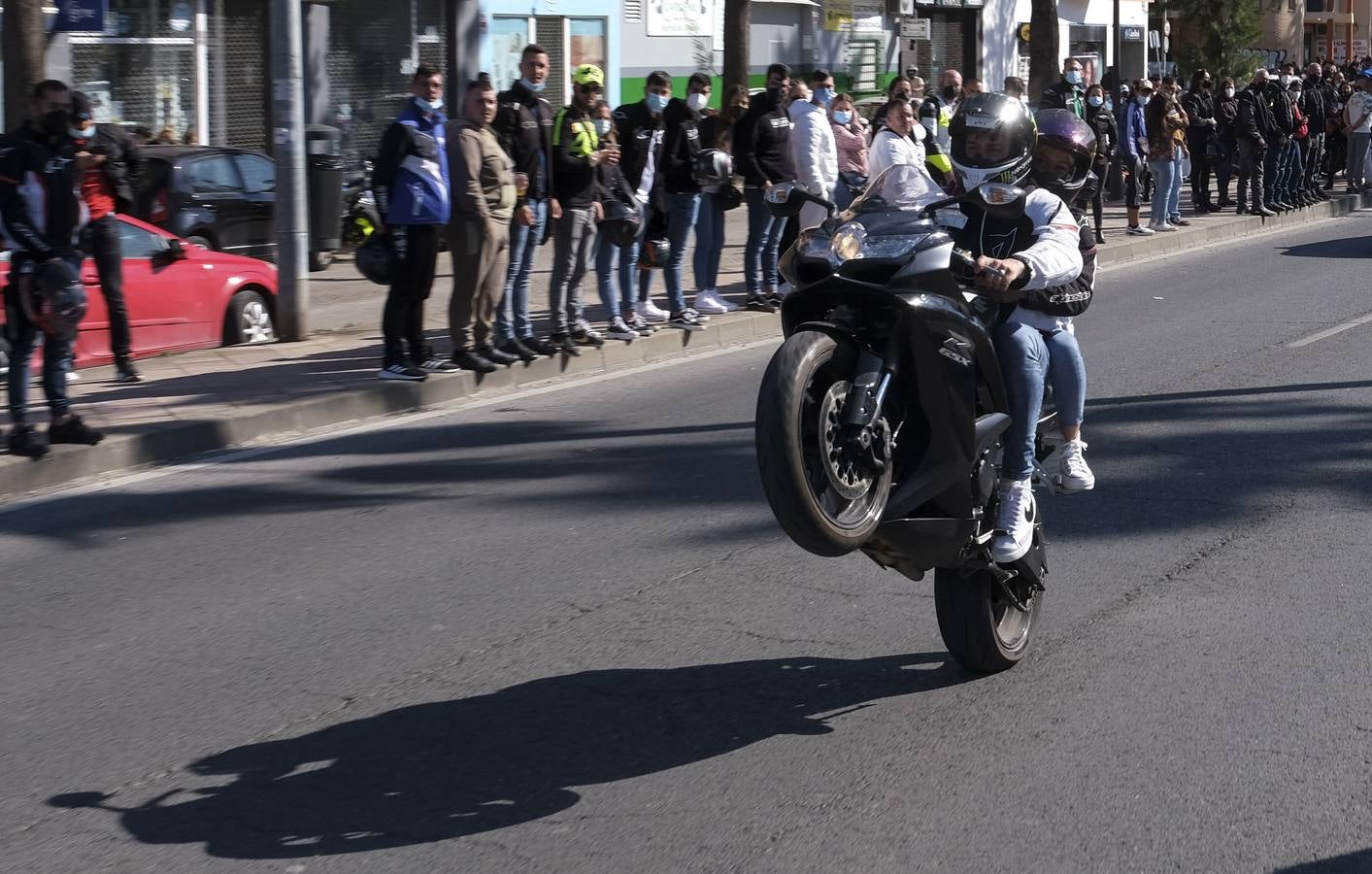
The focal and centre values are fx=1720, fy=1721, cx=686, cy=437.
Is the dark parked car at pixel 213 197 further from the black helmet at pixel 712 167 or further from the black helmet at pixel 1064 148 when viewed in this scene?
the black helmet at pixel 1064 148

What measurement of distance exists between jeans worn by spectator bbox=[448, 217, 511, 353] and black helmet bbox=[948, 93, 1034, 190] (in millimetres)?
5971

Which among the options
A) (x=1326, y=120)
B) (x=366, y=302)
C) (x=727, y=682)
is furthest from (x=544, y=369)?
(x=1326, y=120)

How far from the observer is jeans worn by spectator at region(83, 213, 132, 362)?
11102 mm

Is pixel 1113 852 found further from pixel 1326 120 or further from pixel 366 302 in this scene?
pixel 1326 120

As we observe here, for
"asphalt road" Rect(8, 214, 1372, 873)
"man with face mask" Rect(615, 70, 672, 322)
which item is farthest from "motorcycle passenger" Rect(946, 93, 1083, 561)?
"man with face mask" Rect(615, 70, 672, 322)

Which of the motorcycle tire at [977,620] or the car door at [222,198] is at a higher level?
the car door at [222,198]

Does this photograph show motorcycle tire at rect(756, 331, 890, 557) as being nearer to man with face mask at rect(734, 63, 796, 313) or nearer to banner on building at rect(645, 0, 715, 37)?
man with face mask at rect(734, 63, 796, 313)

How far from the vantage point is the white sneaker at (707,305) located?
44.8 ft

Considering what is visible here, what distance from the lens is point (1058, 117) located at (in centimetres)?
546

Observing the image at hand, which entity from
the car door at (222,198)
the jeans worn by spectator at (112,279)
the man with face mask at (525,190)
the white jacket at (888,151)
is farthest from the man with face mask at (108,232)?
the white jacket at (888,151)

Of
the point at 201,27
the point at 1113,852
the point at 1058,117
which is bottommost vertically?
the point at 1113,852

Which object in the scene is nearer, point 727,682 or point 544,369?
point 727,682

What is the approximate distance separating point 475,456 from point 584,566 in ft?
7.87

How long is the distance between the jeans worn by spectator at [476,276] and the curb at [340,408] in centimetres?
30
